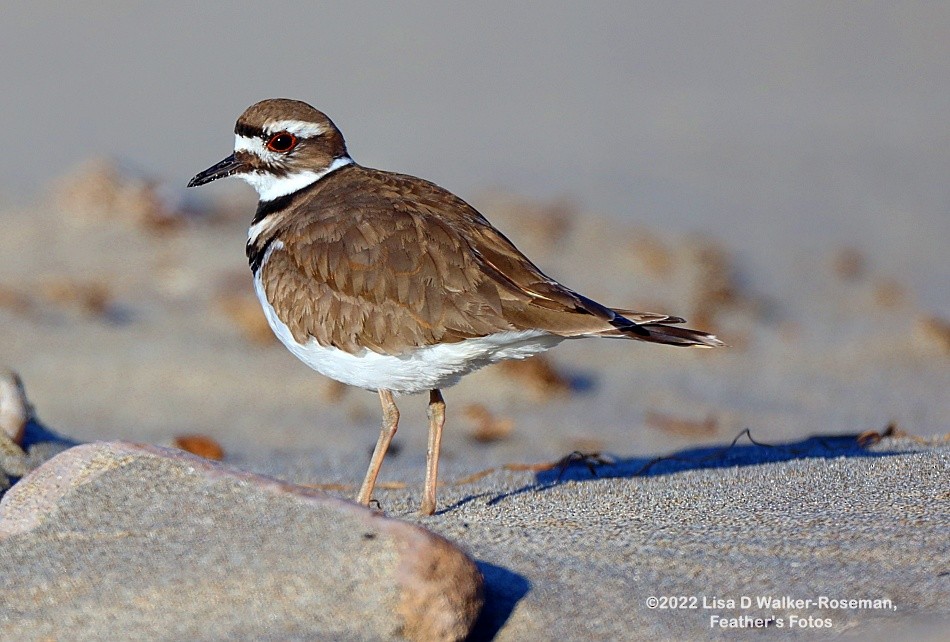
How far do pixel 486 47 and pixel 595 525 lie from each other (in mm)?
13486

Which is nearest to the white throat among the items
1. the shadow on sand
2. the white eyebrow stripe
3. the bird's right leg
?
the white eyebrow stripe

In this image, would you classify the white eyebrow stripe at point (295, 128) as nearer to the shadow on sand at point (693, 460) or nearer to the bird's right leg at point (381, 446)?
the bird's right leg at point (381, 446)

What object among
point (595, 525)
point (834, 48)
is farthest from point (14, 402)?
point (834, 48)

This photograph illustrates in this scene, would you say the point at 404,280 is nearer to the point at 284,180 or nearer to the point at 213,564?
the point at 284,180

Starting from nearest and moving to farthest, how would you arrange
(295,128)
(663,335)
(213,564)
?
1. (213,564)
2. (663,335)
3. (295,128)

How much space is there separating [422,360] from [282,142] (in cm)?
125

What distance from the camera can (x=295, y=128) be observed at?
189 inches

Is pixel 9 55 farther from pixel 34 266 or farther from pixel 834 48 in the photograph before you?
pixel 834 48

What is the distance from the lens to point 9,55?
53.3 ft

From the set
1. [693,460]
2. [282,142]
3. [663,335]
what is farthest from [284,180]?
[693,460]

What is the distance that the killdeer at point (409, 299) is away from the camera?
3.98m

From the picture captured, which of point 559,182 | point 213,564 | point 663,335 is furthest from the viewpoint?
point 559,182

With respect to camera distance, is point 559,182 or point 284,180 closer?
point 284,180

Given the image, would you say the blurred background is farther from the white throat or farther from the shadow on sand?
the white throat
